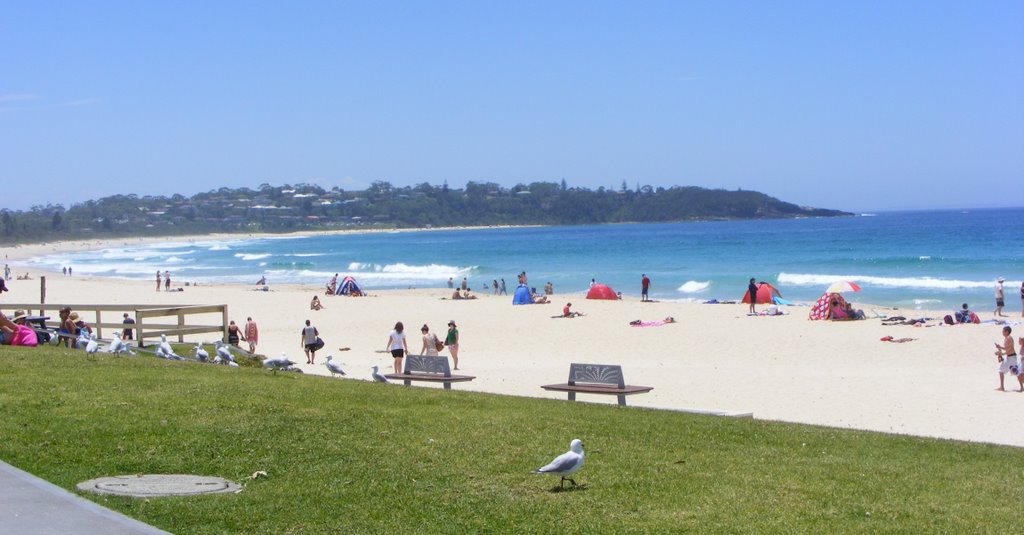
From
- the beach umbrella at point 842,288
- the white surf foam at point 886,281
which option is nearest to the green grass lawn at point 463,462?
the beach umbrella at point 842,288

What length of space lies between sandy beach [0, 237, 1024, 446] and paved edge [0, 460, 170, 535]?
849cm

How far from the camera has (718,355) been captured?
25625 millimetres

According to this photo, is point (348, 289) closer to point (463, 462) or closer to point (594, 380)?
point (594, 380)

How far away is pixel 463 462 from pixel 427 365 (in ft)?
25.3

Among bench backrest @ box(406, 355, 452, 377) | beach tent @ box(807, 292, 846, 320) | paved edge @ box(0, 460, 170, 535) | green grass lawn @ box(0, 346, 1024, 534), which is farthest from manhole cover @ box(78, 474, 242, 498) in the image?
beach tent @ box(807, 292, 846, 320)

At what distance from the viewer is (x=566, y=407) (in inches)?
466

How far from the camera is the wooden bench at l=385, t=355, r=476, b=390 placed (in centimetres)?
1537

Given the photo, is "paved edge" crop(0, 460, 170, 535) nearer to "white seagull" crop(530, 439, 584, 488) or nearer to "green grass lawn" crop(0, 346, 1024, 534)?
"green grass lawn" crop(0, 346, 1024, 534)

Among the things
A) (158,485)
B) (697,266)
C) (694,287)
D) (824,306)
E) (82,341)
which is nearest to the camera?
(158,485)

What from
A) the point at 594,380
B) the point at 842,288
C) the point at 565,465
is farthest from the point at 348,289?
the point at 565,465

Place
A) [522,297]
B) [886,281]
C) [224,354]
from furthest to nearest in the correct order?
[886,281]
[522,297]
[224,354]

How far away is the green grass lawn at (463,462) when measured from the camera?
668 centimetres

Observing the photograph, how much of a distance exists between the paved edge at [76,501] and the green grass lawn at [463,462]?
0.75 ft

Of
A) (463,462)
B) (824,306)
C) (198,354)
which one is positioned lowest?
(824,306)
